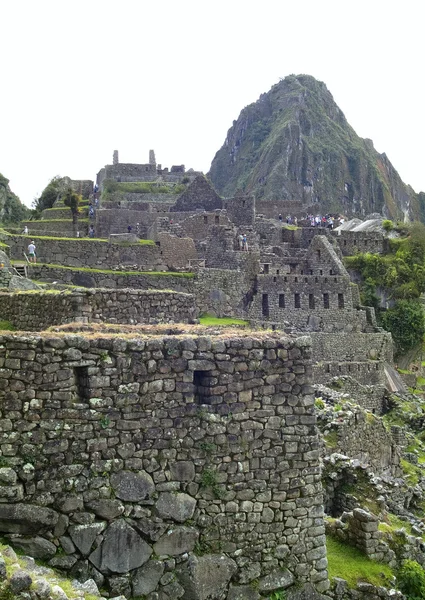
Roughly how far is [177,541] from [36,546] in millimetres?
1536

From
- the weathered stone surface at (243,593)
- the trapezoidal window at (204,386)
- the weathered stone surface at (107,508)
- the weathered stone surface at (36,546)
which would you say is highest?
the trapezoidal window at (204,386)

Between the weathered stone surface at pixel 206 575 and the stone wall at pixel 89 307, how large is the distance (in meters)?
3.85

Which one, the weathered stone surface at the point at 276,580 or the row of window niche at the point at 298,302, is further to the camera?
the row of window niche at the point at 298,302

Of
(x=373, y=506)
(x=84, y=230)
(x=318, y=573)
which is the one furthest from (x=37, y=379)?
(x=84, y=230)

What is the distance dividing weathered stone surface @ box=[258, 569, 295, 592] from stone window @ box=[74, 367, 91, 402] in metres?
2.98

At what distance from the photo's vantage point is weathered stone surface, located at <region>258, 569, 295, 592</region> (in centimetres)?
834

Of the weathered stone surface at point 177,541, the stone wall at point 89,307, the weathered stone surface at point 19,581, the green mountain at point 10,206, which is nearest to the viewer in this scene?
the weathered stone surface at point 19,581

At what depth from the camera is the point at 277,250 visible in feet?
140

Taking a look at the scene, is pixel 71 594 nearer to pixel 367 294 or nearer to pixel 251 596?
pixel 251 596

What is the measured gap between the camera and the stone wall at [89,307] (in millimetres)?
10656

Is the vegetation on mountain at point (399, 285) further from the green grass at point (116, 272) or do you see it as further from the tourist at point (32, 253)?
the tourist at point (32, 253)

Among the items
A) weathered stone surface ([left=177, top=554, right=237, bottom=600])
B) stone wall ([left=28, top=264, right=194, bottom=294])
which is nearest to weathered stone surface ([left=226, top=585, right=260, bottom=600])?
weathered stone surface ([left=177, top=554, right=237, bottom=600])

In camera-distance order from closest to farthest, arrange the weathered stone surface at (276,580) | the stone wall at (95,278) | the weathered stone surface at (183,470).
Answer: the weathered stone surface at (183,470) → the weathered stone surface at (276,580) → the stone wall at (95,278)

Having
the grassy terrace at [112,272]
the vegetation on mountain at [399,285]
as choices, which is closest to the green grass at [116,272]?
the grassy terrace at [112,272]
